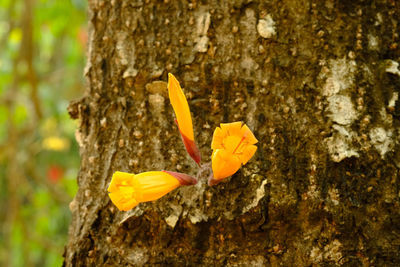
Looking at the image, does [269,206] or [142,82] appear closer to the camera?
[269,206]

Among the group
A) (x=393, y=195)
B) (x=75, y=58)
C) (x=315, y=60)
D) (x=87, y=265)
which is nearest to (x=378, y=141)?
(x=393, y=195)

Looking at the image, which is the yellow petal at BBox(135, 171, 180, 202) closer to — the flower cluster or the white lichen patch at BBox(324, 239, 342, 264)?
the flower cluster

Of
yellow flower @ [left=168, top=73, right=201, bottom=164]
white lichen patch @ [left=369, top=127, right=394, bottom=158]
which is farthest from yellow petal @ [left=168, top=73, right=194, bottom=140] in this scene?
white lichen patch @ [left=369, top=127, right=394, bottom=158]

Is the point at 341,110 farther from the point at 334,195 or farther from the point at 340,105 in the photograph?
the point at 334,195

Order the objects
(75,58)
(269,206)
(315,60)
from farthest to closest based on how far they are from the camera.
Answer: (75,58)
(315,60)
(269,206)

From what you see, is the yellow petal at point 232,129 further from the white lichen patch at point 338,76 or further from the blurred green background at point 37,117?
the blurred green background at point 37,117

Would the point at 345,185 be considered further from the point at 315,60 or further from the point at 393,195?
the point at 315,60
